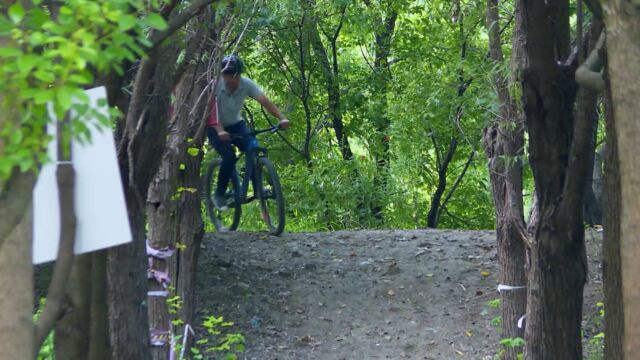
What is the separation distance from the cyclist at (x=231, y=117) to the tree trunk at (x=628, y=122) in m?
6.89

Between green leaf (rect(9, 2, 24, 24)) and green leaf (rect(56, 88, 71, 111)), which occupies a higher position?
green leaf (rect(9, 2, 24, 24))

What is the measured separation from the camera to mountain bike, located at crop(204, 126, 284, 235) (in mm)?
11609

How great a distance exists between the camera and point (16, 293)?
3016mm

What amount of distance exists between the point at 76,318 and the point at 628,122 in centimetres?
245

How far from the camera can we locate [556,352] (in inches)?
256

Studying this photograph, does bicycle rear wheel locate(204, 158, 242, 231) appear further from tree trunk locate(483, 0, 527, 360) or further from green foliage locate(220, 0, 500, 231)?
tree trunk locate(483, 0, 527, 360)

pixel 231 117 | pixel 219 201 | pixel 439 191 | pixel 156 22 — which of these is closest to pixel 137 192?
pixel 156 22

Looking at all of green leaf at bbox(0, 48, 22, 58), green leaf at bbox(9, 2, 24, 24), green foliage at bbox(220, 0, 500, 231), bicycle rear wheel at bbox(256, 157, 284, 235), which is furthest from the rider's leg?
green leaf at bbox(0, 48, 22, 58)

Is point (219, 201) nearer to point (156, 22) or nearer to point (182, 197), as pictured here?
point (182, 197)

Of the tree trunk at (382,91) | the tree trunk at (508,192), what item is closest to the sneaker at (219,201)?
the tree trunk at (508,192)

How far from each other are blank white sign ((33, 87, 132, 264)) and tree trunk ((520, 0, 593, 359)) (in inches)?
136

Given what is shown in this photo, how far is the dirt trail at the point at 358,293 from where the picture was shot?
10.2 m

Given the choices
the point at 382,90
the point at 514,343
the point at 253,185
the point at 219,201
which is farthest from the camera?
the point at 382,90

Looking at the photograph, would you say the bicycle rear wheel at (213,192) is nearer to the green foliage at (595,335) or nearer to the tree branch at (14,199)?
the green foliage at (595,335)
